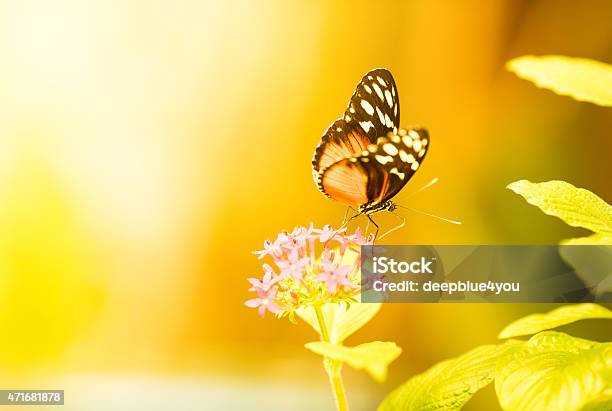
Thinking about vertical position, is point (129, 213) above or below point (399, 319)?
above

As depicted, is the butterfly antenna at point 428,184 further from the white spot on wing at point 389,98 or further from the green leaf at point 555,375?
the green leaf at point 555,375

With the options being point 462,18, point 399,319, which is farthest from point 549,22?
point 399,319

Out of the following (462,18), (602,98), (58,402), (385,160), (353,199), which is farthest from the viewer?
(462,18)

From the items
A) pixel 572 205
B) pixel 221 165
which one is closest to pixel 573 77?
pixel 572 205

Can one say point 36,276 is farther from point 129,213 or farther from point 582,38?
point 582,38

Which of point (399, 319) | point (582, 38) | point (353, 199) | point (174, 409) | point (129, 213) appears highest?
point (582, 38)

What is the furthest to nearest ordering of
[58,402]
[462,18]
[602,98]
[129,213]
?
[462,18]
[129,213]
[58,402]
[602,98]

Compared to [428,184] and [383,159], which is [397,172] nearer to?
[383,159]
